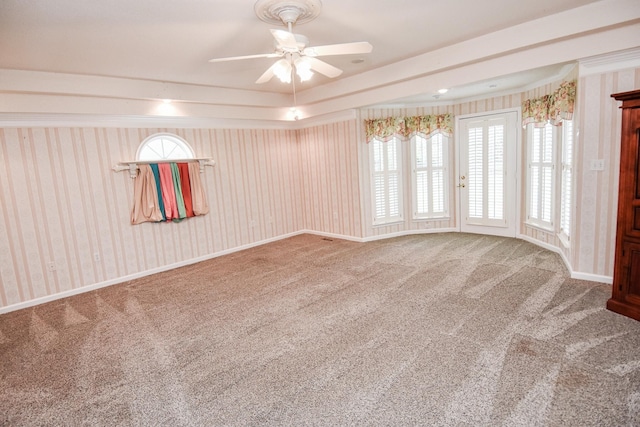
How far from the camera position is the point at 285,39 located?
246 centimetres

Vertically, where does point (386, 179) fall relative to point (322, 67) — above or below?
below

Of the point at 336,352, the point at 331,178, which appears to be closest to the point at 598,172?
the point at 336,352

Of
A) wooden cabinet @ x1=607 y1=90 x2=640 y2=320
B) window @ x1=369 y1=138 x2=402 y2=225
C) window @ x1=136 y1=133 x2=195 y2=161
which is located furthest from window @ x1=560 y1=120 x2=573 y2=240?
window @ x1=136 y1=133 x2=195 y2=161

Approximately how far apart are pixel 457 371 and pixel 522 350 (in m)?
0.58

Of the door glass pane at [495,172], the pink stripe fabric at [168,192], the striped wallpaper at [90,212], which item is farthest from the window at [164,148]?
the door glass pane at [495,172]

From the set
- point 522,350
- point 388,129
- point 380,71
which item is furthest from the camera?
point 388,129

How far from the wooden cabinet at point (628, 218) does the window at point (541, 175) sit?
187 centimetres

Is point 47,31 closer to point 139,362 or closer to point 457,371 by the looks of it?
point 139,362

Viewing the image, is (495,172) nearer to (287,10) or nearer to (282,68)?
(282,68)

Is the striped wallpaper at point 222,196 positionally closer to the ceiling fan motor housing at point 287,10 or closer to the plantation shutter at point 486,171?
the plantation shutter at point 486,171

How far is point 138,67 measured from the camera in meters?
3.90

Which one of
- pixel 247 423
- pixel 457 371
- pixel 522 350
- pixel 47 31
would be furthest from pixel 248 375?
pixel 47 31

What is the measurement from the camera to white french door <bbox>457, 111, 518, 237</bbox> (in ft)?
17.7

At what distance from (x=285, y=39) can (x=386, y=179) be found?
3.86 meters
